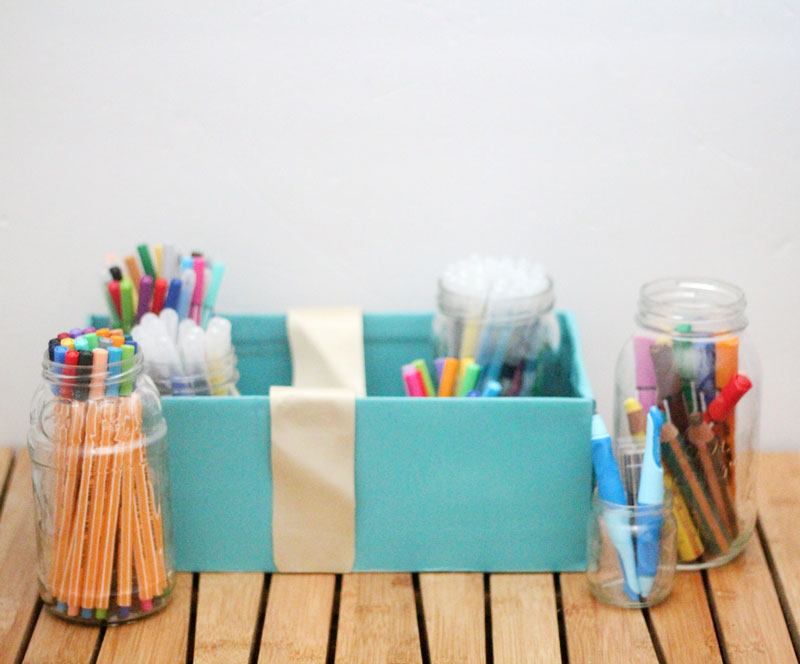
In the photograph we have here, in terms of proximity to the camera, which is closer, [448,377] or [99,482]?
[99,482]

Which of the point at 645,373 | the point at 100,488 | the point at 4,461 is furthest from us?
the point at 4,461

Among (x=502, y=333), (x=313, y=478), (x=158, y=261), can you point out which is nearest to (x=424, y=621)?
(x=313, y=478)

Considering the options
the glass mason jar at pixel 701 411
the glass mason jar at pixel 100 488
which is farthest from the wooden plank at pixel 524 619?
the glass mason jar at pixel 100 488

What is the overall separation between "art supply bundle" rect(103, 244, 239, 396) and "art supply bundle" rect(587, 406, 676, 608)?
0.28 m

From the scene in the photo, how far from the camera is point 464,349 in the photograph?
0.87 meters

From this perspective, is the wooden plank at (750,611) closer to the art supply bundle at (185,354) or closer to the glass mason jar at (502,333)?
the glass mason jar at (502,333)

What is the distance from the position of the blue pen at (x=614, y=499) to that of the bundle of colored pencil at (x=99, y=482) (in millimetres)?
304

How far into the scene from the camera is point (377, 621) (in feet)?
2.49

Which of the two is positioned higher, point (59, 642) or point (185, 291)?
point (185, 291)

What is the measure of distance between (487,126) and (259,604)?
0.41 metres

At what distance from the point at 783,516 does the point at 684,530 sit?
12 cm

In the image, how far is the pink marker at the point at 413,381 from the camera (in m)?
0.84

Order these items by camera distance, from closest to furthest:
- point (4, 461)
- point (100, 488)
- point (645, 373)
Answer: point (100, 488) → point (645, 373) → point (4, 461)

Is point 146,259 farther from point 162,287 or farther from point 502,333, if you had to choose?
point 502,333
